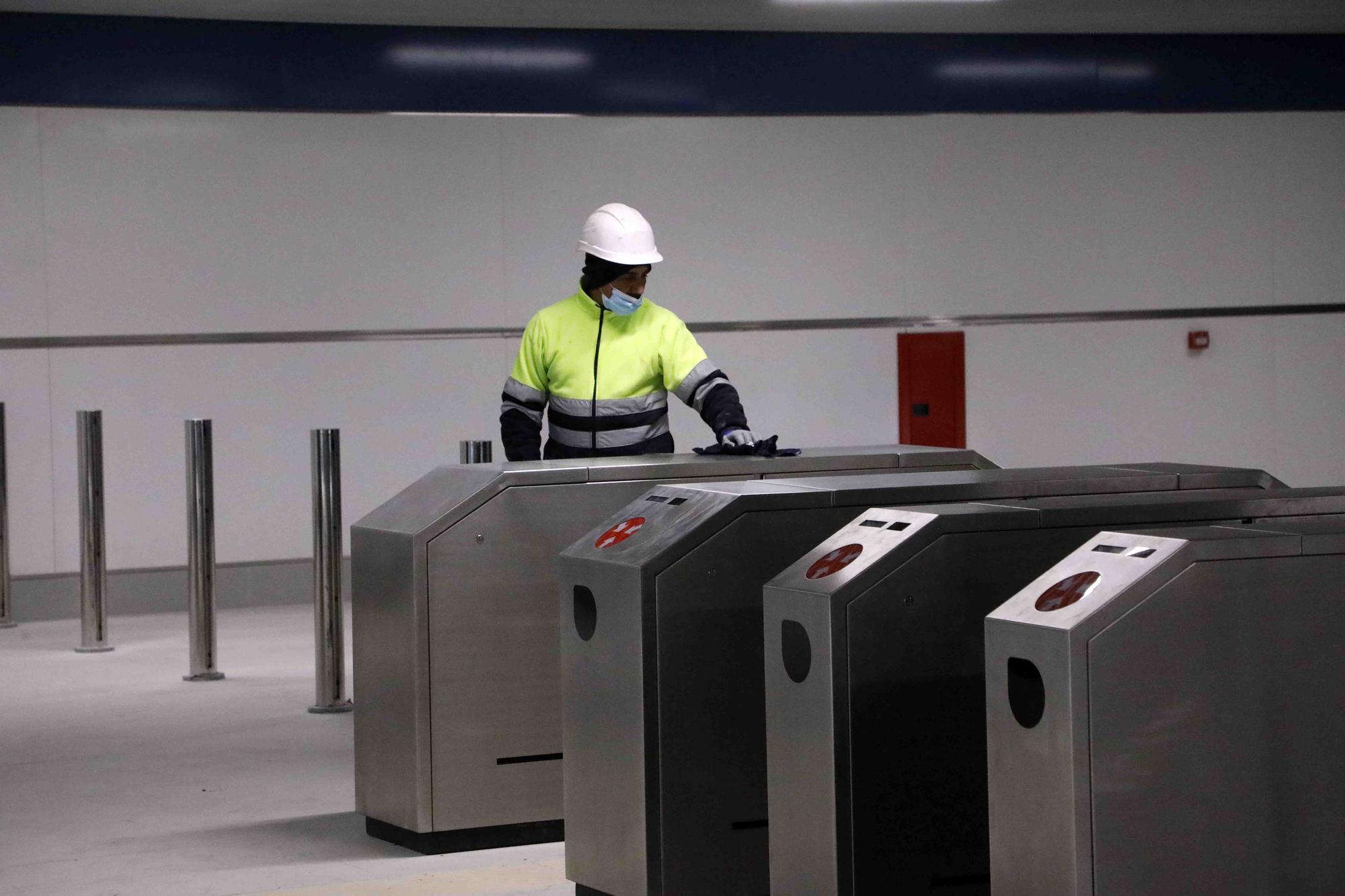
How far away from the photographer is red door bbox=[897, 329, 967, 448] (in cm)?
894

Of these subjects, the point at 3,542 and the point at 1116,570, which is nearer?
the point at 1116,570

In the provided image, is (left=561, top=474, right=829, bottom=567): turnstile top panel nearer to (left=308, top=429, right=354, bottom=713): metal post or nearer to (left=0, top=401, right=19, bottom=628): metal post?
(left=308, top=429, right=354, bottom=713): metal post

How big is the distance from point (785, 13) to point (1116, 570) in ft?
20.6

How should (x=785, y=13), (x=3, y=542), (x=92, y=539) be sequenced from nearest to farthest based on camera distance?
1. (x=92, y=539)
2. (x=3, y=542)
3. (x=785, y=13)

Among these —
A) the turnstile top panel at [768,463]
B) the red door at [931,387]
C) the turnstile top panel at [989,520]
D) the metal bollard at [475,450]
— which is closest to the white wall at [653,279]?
the red door at [931,387]

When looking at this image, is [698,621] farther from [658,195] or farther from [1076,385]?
[1076,385]

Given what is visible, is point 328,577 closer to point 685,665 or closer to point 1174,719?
point 685,665

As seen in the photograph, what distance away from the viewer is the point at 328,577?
6078mm

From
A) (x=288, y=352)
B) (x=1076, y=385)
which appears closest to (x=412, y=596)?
(x=288, y=352)

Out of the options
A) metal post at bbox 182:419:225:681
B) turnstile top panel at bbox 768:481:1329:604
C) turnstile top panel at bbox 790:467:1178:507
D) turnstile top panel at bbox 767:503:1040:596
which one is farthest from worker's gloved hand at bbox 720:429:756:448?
metal post at bbox 182:419:225:681

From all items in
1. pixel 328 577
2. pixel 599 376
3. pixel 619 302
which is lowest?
pixel 328 577

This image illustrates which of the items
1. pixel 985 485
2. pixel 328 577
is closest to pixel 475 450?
pixel 328 577

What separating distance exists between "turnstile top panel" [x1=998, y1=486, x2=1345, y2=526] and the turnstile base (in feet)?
5.36

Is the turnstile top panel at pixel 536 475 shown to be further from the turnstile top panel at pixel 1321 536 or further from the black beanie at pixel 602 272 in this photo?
the turnstile top panel at pixel 1321 536
